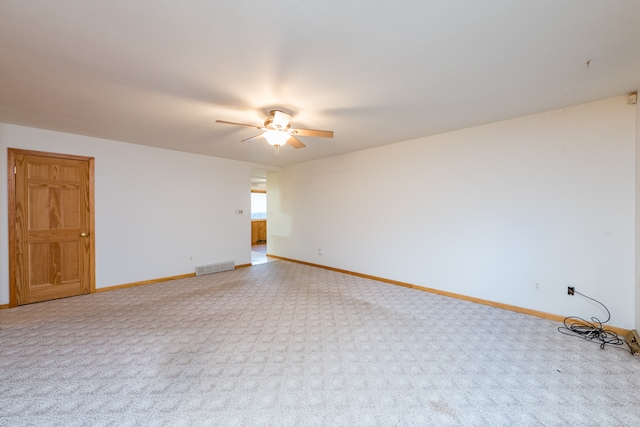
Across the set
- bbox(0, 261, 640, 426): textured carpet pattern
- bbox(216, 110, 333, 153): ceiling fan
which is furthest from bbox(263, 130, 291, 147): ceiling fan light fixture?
bbox(0, 261, 640, 426): textured carpet pattern

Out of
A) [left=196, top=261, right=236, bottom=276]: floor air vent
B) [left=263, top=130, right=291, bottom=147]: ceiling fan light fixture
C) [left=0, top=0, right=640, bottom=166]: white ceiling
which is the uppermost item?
[left=0, top=0, right=640, bottom=166]: white ceiling

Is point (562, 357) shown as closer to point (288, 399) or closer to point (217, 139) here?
point (288, 399)

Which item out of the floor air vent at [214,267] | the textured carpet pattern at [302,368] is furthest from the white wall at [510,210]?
the floor air vent at [214,267]

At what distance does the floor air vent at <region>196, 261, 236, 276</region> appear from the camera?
17.5 ft

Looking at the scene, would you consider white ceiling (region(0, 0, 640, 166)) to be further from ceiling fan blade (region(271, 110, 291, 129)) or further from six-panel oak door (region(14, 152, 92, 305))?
six-panel oak door (region(14, 152, 92, 305))

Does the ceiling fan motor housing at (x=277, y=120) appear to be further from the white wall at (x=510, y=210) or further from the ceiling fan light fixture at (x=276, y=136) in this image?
the white wall at (x=510, y=210)

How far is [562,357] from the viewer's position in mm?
2340

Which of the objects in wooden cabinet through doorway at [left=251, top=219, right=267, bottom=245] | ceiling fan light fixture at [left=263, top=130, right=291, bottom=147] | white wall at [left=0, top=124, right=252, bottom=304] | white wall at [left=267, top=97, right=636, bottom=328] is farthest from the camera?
wooden cabinet through doorway at [left=251, top=219, right=267, bottom=245]

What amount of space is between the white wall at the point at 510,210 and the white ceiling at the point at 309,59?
0.42 meters

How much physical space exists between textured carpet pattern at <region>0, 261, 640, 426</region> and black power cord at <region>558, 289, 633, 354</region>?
0.14 meters

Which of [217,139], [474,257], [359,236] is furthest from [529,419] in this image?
[217,139]

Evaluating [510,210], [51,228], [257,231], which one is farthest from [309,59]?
[257,231]

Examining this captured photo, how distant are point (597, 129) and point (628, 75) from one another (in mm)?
708

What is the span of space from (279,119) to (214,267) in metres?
3.82
